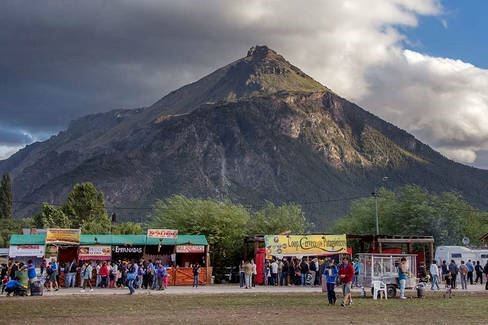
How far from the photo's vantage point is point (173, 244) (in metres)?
43.9

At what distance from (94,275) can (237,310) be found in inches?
783

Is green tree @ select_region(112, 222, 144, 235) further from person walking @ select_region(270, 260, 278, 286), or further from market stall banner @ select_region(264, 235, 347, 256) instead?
person walking @ select_region(270, 260, 278, 286)

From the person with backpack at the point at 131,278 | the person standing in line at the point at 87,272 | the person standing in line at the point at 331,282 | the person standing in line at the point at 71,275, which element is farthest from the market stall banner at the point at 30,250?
the person standing in line at the point at 331,282

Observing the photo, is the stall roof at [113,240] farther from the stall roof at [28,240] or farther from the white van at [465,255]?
the white van at [465,255]

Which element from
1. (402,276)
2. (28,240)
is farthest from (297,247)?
(28,240)

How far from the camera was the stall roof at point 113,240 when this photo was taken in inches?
1642

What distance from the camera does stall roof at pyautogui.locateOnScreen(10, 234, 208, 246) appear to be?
137ft

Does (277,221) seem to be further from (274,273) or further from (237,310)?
(237,310)

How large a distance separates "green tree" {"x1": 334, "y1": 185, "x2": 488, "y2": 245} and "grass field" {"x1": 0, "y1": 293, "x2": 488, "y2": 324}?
41.9 m

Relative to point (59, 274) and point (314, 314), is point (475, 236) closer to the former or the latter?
point (59, 274)

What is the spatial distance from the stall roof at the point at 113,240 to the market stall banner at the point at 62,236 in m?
0.70

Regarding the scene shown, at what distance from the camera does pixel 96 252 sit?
4241 cm

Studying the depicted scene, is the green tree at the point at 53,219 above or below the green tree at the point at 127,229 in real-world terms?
above

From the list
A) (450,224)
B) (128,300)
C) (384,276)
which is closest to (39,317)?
(128,300)
